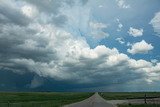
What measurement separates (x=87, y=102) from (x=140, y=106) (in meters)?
26.4

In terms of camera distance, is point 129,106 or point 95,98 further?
point 129,106

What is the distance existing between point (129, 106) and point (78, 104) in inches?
1036

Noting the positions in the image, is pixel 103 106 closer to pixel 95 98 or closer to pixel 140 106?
pixel 95 98

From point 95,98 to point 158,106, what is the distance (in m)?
24.8

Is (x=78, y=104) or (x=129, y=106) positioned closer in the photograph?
(x=78, y=104)

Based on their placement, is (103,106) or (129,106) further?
(129,106)

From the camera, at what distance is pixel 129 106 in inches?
1917

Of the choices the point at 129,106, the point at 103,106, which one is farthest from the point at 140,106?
the point at 103,106

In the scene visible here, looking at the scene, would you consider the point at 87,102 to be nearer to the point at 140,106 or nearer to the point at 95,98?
the point at 95,98

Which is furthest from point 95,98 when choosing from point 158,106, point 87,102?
point 158,106

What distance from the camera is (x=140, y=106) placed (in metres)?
48.2

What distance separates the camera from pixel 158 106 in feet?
151

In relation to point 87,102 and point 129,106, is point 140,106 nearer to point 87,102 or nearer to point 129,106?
point 129,106

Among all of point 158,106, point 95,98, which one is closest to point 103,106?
point 95,98
